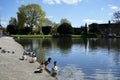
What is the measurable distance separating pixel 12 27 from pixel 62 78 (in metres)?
130

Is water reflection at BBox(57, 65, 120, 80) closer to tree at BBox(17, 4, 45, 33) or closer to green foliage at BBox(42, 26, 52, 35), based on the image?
tree at BBox(17, 4, 45, 33)

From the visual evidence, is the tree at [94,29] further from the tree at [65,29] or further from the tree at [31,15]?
the tree at [31,15]

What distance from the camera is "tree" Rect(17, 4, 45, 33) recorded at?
137 meters

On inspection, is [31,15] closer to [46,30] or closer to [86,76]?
[46,30]

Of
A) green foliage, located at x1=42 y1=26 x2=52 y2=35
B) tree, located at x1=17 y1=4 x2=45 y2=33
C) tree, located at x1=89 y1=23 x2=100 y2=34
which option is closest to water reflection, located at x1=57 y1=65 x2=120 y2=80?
tree, located at x1=17 y1=4 x2=45 y2=33

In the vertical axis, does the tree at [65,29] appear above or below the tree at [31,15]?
below

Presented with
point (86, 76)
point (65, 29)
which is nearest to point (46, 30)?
point (65, 29)

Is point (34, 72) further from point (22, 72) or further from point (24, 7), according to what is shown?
point (24, 7)

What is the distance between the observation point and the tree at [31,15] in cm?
13738

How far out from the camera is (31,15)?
139m

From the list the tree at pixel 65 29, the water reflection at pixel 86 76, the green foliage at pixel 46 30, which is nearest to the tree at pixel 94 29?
the tree at pixel 65 29

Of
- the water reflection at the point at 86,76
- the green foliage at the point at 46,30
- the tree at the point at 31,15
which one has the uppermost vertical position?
the tree at the point at 31,15

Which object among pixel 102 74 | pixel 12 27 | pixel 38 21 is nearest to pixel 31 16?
pixel 38 21

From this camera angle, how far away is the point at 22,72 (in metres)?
22.8
